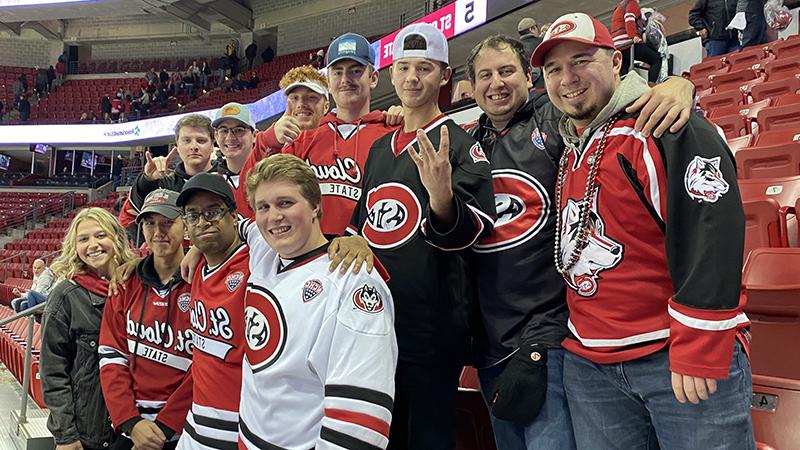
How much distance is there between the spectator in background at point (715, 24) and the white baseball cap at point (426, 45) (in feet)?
19.4

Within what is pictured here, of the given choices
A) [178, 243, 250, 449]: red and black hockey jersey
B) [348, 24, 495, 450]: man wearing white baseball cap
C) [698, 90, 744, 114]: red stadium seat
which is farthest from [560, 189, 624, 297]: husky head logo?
[698, 90, 744, 114]: red stadium seat

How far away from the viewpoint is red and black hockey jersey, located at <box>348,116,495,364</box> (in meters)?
1.65

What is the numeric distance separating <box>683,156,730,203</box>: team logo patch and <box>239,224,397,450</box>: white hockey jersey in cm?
72

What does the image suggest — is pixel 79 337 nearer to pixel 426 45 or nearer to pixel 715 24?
pixel 426 45

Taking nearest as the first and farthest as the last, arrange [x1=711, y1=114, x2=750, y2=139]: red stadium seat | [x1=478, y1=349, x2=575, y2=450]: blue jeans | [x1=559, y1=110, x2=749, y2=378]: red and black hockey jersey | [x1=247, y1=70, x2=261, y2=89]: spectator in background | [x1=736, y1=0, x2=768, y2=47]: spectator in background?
[x1=559, y1=110, x2=749, y2=378]: red and black hockey jersey, [x1=478, y1=349, x2=575, y2=450]: blue jeans, [x1=711, y1=114, x2=750, y2=139]: red stadium seat, [x1=736, y1=0, x2=768, y2=47]: spectator in background, [x1=247, y1=70, x2=261, y2=89]: spectator in background

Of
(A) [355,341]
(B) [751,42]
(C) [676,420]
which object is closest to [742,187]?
(C) [676,420]

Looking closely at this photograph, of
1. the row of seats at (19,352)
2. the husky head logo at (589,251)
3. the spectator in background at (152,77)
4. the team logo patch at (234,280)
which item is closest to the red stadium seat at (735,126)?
the husky head logo at (589,251)

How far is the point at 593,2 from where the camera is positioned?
954 centimetres

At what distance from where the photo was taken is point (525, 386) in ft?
4.93

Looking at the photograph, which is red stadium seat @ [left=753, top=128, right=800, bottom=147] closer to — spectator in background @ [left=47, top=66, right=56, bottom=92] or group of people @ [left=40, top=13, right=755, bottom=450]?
group of people @ [left=40, top=13, right=755, bottom=450]

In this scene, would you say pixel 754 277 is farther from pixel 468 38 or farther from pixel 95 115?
pixel 95 115

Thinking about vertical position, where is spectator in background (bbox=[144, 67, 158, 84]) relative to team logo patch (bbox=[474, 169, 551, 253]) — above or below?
above

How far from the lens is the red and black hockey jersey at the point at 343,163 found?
2.12 meters

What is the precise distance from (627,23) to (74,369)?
441 cm
